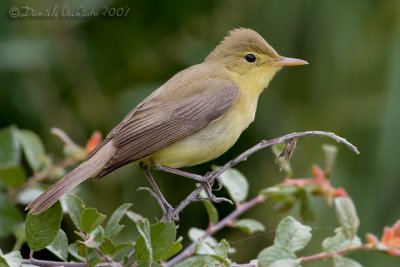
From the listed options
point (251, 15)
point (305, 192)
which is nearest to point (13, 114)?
point (251, 15)

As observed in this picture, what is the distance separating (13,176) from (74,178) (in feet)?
1.26

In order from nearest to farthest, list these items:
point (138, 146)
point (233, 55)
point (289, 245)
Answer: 1. point (289, 245)
2. point (138, 146)
3. point (233, 55)

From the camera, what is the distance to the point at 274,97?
15.9ft

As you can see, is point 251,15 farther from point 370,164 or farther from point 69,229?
point 69,229

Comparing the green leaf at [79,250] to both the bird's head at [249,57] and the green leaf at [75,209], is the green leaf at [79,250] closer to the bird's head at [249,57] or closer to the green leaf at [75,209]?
the green leaf at [75,209]

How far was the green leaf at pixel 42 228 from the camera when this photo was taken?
2.11m

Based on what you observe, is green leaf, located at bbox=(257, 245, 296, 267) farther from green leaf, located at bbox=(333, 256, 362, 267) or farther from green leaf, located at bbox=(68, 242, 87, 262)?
green leaf, located at bbox=(68, 242, 87, 262)

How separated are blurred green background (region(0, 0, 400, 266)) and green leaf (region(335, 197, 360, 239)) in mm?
2101

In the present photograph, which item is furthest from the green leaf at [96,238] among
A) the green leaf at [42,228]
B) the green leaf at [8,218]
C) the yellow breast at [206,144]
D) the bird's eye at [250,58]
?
the bird's eye at [250,58]

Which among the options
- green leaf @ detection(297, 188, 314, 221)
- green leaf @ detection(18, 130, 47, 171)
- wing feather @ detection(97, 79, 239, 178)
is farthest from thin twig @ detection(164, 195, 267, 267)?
green leaf @ detection(18, 130, 47, 171)

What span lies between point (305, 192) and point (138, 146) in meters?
0.69

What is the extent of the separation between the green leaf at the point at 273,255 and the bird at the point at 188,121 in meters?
0.90

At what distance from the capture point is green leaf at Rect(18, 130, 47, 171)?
3.04m

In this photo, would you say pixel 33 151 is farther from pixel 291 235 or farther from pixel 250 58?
pixel 291 235
